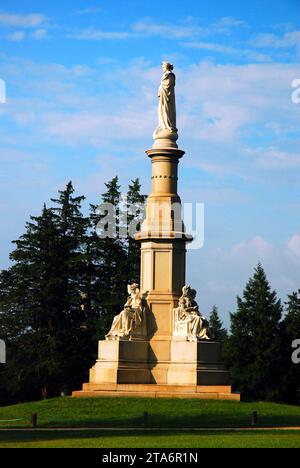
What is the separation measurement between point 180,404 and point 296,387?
85.3 ft

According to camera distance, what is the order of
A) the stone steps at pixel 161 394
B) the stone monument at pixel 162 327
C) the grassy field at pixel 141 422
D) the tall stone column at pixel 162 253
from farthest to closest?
1. the tall stone column at pixel 162 253
2. the stone monument at pixel 162 327
3. the stone steps at pixel 161 394
4. the grassy field at pixel 141 422

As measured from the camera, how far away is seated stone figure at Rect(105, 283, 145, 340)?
5059 cm

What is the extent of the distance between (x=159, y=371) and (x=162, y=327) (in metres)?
2.09

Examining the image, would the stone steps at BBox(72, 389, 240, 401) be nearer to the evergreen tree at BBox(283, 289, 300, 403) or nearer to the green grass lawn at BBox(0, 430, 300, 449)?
the green grass lawn at BBox(0, 430, 300, 449)

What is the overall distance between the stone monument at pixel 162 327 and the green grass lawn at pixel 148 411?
2264mm

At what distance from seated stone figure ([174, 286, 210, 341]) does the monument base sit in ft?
1.67

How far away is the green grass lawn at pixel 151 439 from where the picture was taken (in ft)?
99.7

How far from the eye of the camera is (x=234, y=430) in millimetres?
37875

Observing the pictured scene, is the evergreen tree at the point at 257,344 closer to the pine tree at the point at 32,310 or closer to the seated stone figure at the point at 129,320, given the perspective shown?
the pine tree at the point at 32,310

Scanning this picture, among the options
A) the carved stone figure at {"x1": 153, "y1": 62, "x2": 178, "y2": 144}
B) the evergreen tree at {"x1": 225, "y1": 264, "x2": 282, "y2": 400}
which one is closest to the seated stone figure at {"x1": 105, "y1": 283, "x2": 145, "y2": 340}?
the carved stone figure at {"x1": 153, "y1": 62, "x2": 178, "y2": 144}

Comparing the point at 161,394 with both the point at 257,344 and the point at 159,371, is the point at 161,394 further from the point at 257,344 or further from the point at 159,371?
the point at 257,344

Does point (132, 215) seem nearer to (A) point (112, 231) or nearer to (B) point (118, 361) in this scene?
(A) point (112, 231)

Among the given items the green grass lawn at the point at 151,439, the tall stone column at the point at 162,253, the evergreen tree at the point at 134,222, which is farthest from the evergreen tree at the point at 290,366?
the green grass lawn at the point at 151,439
